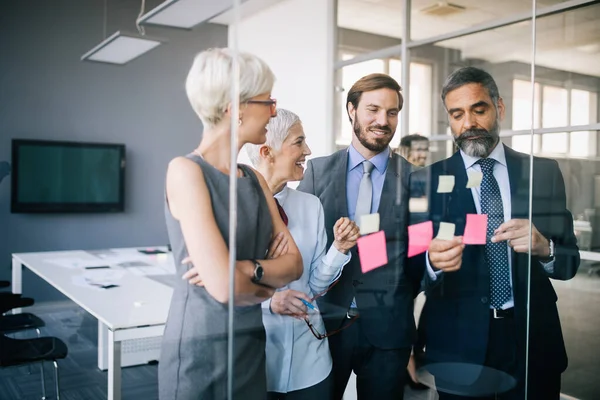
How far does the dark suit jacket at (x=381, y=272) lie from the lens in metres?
1.95

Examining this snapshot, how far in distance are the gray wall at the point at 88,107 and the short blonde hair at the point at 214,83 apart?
31 mm

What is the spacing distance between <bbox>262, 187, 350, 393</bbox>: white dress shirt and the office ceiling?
2.57 ft

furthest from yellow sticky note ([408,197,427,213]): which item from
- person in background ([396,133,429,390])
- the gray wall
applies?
the gray wall

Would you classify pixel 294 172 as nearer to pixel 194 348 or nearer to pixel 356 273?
pixel 356 273

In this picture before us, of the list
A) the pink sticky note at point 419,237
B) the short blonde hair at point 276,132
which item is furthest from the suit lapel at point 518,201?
the short blonde hair at point 276,132

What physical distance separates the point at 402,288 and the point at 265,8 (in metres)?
1.15

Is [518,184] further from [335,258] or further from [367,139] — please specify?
[335,258]

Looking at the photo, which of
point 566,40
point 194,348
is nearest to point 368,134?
point 194,348

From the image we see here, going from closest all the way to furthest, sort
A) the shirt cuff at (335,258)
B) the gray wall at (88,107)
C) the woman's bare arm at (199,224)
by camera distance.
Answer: the gray wall at (88,107)
the woman's bare arm at (199,224)
the shirt cuff at (335,258)

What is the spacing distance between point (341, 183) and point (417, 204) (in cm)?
35

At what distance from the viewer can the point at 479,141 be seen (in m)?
2.32

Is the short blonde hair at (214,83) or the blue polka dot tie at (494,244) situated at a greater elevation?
the short blonde hair at (214,83)

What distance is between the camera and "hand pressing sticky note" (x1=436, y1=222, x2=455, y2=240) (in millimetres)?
2246

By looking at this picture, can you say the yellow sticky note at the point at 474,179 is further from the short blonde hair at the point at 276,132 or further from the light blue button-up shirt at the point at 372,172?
the short blonde hair at the point at 276,132
